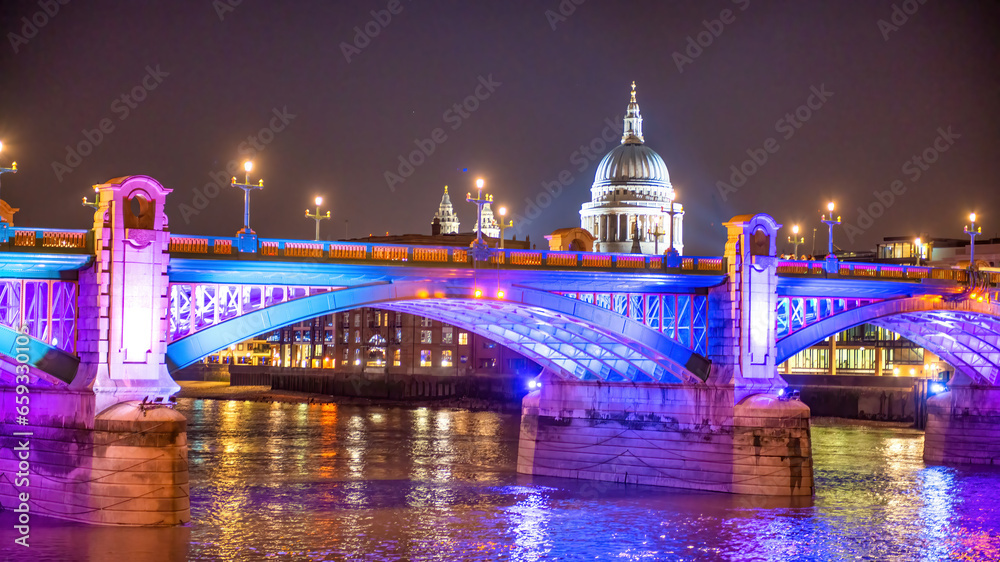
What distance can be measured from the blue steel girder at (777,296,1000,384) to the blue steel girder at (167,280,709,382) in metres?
5.79

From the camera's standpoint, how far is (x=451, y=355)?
151500mm

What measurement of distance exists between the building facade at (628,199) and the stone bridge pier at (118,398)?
11193 centimetres

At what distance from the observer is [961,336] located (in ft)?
232

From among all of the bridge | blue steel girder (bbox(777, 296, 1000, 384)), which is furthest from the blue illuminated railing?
blue steel girder (bbox(777, 296, 1000, 384))

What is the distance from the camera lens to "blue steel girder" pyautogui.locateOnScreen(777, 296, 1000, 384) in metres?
58.3

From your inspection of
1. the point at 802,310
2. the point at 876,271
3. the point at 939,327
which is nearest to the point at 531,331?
the point at 802,310

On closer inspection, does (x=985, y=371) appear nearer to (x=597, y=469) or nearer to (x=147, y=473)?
(x=597, y=469)

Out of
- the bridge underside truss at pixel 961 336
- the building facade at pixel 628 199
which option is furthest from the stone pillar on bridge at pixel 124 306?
the building facade at pixel 628 199

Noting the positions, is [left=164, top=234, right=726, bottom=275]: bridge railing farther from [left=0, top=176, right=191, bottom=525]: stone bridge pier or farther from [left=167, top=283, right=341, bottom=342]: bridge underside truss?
[left=0, top=176, right=191, bottom=525]: stone bridge pier

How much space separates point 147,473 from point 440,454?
3699 centimetres

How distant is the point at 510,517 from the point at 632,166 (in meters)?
110

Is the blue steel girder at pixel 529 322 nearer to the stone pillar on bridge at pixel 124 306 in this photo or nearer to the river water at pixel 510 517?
the stone pillar on bridge at pixel 124 306

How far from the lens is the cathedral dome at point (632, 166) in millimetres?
155250

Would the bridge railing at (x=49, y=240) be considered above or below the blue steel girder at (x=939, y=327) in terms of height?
above
